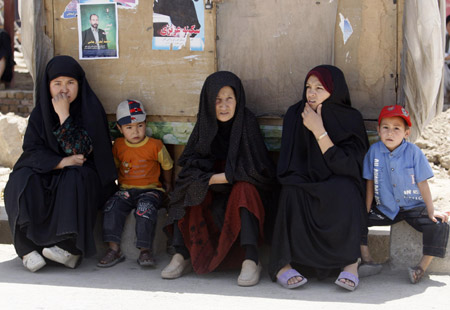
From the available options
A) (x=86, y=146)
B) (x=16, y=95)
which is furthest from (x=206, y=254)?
(x=16, y=95)

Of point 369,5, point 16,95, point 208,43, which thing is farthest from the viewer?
point 16,95

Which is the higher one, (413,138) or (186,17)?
(186,17)

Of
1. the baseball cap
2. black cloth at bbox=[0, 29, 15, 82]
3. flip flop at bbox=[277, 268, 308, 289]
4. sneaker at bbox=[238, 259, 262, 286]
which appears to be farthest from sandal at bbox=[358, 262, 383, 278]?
black cloth at bbox=[0, 29, 15, 82]

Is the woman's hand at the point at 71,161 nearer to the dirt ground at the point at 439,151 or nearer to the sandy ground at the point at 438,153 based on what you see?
the sandy ground at the point at 438,153

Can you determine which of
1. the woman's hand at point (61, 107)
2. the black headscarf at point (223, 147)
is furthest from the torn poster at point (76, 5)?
the black headscarf at point (223, 147)

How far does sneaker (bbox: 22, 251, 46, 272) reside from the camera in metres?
4.13

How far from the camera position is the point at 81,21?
16.1ft

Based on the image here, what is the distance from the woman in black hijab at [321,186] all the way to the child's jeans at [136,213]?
96cm

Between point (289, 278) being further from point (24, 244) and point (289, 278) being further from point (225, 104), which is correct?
point (24, 244)

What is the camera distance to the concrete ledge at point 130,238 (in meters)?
4.50

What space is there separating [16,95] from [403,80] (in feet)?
23.5

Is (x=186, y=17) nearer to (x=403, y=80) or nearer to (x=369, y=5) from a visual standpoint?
(x=369, y=5)

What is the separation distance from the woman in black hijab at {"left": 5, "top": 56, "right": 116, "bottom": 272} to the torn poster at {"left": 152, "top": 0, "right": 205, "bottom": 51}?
69cm

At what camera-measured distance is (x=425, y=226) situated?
3855 mm
